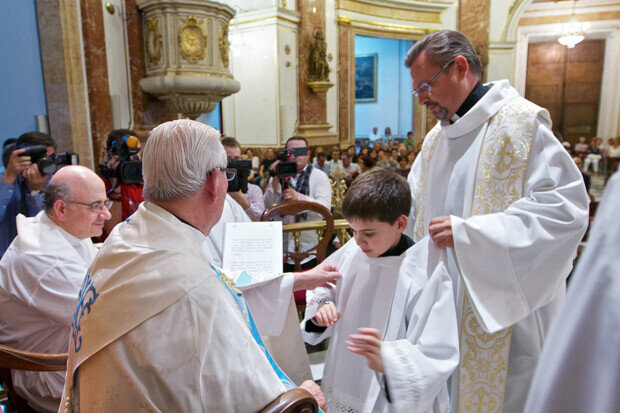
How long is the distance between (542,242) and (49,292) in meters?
2.06

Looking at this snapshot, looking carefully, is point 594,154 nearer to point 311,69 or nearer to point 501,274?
point 311,69

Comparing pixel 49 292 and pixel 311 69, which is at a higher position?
pixel 311 69

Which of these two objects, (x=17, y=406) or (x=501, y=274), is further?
A: (x=17, y=406)

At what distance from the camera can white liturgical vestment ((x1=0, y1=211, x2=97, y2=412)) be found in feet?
6.54

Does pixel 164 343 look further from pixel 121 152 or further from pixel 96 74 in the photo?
pixel 96 74

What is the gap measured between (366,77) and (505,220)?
54.4ft

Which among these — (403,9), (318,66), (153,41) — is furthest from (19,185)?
(403,9)

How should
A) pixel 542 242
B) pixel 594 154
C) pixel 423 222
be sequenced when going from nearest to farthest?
1. pixel 542 242
2. pixel 423 222
3. pixel 594 154

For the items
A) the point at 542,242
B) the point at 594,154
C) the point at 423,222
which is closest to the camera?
the point at 542,242

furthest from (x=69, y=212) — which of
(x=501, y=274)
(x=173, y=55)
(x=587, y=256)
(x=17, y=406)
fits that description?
(x=173, y=55)

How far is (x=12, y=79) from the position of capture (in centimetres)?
466

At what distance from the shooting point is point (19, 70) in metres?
4.73

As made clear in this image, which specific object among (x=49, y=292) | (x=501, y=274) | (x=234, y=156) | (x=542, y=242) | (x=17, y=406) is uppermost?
(x=234, y=156)

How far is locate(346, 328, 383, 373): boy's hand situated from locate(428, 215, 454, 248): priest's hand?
48cm
